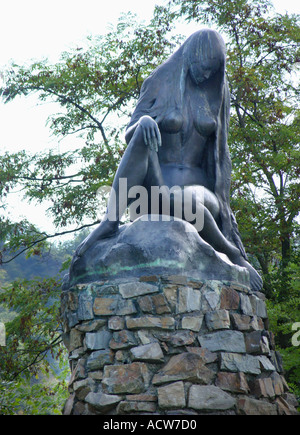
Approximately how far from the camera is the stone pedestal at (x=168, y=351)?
3418 mm

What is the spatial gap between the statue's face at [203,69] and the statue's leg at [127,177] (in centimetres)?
92

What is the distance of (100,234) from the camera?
4.14 meters

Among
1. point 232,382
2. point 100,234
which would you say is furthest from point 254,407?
point 100,234

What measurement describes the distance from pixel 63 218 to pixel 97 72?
8.69 feet

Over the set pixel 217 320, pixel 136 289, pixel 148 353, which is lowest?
pixel 148 353

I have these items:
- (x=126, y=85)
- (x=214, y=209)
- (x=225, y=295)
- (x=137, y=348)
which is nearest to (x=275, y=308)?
(x=214, y=209)

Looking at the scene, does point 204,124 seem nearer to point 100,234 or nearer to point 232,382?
point 100,234

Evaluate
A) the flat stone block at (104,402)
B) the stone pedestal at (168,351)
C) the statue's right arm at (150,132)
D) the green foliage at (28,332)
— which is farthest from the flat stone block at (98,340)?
the green foliage at (28,332)

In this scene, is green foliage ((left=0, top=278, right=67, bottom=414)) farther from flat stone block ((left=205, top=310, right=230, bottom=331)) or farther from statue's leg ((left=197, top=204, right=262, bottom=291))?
flat stone block ((left=205, top=310, right=230, bottom=331))

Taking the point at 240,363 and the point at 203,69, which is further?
the point at 203,69

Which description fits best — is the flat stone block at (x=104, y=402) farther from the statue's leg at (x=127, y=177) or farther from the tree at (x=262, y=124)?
the tree at (x=262, y=124)

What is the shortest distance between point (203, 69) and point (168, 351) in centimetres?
238

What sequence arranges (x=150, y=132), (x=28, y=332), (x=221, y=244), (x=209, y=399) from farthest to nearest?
(x=28, y=332), (x=221, y=244), (x=150, y=132), (x=209, y=399)

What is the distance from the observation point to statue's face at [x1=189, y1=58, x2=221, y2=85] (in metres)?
4.73
